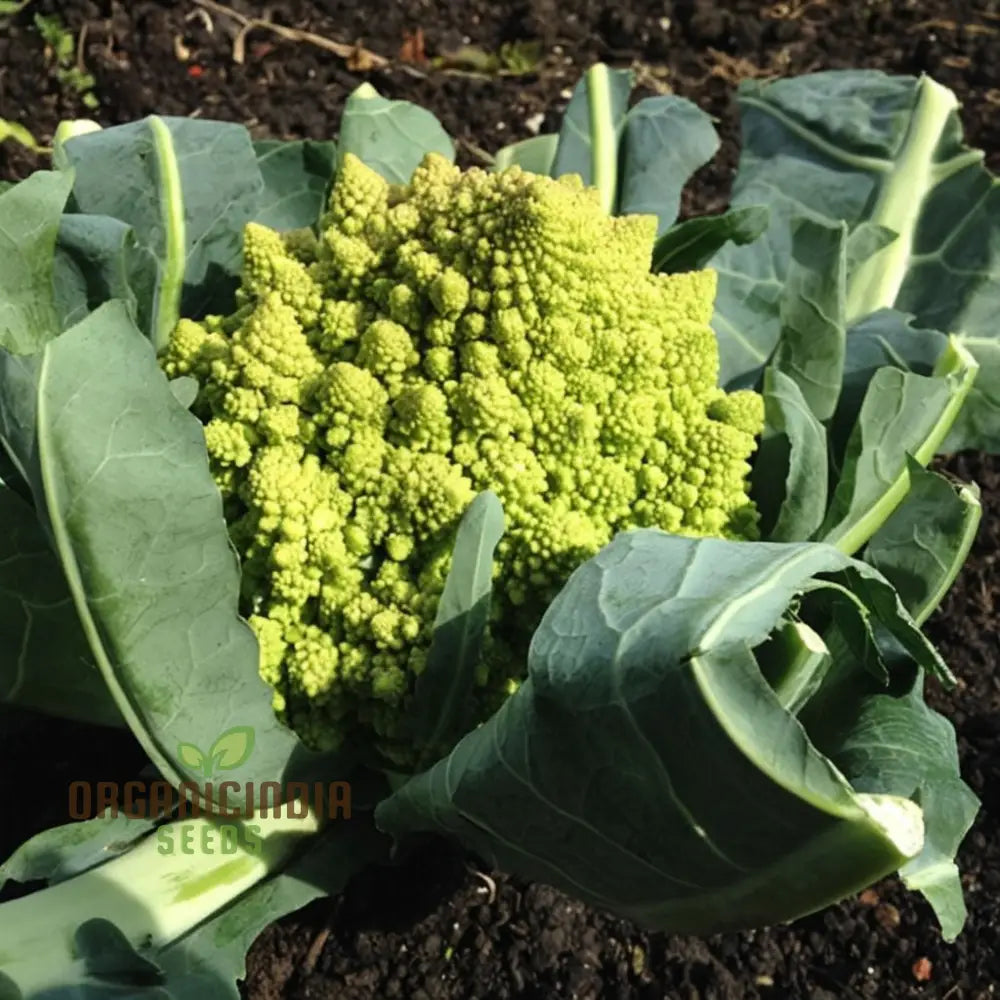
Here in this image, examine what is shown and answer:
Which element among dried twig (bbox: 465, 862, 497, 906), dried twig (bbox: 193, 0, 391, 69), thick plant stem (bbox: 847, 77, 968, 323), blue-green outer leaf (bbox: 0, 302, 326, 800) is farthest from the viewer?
dried twig (bbox: 193, 0, 391, 69)

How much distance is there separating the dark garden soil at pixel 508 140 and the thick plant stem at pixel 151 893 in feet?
0.95

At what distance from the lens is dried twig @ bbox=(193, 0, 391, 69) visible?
8.36 feet

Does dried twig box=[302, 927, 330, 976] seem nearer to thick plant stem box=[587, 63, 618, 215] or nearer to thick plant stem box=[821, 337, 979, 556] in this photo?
thick plant stem box=[821, 337, 979, 556]

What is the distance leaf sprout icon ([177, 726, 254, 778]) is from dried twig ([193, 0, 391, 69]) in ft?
5.67

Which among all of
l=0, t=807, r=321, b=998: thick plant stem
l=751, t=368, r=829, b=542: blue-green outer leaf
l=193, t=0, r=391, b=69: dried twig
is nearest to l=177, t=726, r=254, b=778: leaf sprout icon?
l=0, t=807, r=321, b=998: thick plant stem

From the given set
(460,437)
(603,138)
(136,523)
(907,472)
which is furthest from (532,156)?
(136,523)

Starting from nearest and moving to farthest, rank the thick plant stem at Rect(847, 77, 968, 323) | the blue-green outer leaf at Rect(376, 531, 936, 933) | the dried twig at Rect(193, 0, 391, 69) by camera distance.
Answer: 1. the blue-green outer leaf at Rect(376, 531, 936, 933)
2. the thick plant stem at Rect(847, 77, 968, 323)
3. the dried twig at Rect(193, 0, 391, 69)

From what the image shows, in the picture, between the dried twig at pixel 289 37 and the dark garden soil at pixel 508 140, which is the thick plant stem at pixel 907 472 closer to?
the dark garden soil at pixel 508 140

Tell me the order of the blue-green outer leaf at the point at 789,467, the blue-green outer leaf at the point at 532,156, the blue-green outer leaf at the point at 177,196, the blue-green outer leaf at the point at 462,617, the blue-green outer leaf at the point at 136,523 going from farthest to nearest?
the blue-green outer leaf at the point at 532,156 < the blue-green outer leaf at the point at 177,196 < the blue-green outer leaf at the point at 789,467 < the blue-green outer leaf at the point at 462,617 < the blue-green outer leaf at the point at 136,523

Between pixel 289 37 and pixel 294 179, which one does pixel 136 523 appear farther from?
pixel 289 37

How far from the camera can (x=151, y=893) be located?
1304 mm

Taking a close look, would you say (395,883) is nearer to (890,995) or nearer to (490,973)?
(490,973)

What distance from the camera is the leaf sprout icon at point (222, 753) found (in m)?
1.27

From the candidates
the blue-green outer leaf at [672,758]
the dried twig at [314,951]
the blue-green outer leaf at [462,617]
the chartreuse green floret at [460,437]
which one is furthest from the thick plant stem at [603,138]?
the dried twig at [314,951]
